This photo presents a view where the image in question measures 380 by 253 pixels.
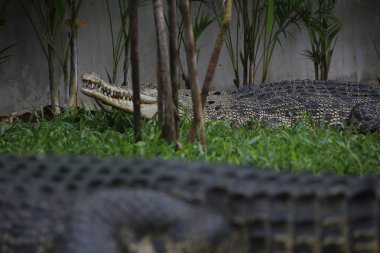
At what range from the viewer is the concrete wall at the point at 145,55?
28.6 ft

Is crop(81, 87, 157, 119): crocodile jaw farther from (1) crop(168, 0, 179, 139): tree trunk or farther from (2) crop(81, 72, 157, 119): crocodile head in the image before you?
(1) crop(168, 0, 179, 139): tree trunk

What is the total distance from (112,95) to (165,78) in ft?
7.68

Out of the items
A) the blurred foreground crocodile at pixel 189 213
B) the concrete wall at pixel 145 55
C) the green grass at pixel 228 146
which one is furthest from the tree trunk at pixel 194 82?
the concrete wall at pixel 145 55

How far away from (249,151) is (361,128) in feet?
9.11

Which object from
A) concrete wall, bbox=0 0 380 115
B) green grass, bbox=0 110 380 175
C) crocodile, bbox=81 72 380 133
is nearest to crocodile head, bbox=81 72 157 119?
Answer: crocodile, bbox=81 72 380 133

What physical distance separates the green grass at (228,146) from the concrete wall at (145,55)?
3.47 meters

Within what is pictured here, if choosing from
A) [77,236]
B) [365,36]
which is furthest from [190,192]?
[365,36]

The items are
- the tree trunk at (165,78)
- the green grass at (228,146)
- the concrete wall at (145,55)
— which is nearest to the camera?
the green grass at (228,146)

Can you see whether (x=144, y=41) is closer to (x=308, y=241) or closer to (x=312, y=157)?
(x=312, y=157)

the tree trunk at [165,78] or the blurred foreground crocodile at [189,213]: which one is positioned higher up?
the tree trunk at [165,78]

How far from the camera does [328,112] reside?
23.1ft

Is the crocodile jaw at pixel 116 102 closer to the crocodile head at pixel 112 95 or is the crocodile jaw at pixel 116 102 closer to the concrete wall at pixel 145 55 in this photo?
the crocodile head at pixel 112 95

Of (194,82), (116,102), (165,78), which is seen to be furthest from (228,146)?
(116,102)

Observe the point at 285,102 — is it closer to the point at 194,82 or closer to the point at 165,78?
the point at 194,82
